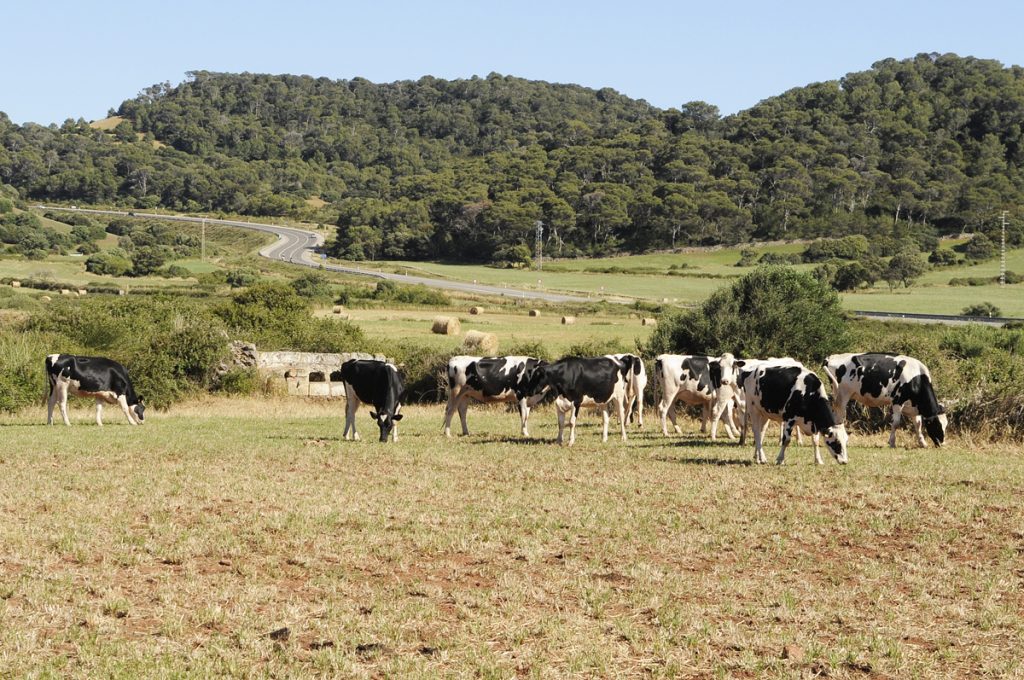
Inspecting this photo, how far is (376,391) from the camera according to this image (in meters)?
24.5

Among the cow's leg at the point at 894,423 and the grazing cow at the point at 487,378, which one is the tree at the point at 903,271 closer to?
the cow's leg at the point at 894,423

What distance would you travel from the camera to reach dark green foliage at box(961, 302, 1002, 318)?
85250mm

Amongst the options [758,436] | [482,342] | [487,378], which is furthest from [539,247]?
[758,436]

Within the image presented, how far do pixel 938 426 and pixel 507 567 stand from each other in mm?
14210

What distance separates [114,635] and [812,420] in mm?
13472

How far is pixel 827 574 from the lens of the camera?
40.4 ft

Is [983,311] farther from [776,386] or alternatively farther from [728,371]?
[776,386]

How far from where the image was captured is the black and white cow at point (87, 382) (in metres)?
27.8

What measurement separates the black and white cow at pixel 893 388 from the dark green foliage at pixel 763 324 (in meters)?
12.6

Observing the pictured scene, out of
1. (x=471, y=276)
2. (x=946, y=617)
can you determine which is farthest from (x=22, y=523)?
(x=471, y=276)

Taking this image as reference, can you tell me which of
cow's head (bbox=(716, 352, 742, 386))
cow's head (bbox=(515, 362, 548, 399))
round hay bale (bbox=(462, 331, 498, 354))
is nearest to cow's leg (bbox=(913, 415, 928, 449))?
cow's head (bbox=(716, 352, 742, 386))

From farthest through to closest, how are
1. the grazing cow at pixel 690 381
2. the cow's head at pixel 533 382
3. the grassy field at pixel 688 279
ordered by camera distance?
the grassy field at pixel 688 279 < the grazing cow at pixel 690 381 < the cow's head at pixel 533 382

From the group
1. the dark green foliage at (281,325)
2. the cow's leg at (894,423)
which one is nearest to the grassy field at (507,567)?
the cow's leg at (894,423)

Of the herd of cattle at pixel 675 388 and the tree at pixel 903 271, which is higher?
the tree at pixel 903 271
